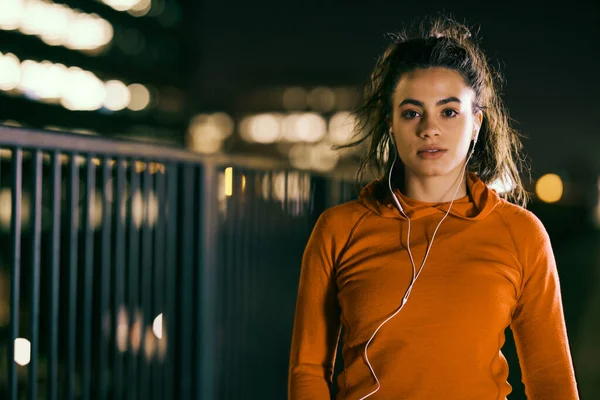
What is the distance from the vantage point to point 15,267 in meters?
2.10

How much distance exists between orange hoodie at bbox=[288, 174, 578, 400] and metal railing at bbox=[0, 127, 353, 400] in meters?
0.85

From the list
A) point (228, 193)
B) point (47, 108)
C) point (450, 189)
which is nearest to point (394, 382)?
point (450, 189)

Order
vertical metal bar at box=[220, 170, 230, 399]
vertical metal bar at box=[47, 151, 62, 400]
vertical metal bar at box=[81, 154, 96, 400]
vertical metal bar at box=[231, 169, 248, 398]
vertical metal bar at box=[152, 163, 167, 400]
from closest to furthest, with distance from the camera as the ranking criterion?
vertical metal bar at box=[47, 151, 62, 400] → vertical metal bar at box=[81, 154, 96, 400] → vertical metal bar at box=[152, 163, 167, 400] → vertical metal bar at box=[220, 170, 230, 399] → vertical metal bar at box=[231, 169, 248, 398]

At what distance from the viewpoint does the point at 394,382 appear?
187 cm

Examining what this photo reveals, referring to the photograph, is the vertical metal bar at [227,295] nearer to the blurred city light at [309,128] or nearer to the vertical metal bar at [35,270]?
the vertical metal bar at [35,270]

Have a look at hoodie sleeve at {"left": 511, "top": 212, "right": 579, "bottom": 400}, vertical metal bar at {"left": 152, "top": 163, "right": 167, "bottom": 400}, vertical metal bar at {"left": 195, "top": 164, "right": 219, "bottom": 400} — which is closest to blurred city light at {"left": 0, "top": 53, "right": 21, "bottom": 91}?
vertical metal bar at {"left": 195, "top": 164, "right": 219, "bottom": 400}

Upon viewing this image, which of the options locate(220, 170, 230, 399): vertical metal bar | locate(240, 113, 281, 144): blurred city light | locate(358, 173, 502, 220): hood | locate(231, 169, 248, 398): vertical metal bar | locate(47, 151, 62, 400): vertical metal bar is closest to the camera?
locate(358, 173, 502, 220): hood

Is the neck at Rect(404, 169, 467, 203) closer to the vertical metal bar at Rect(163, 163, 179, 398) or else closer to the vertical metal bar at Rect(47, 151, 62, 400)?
the vertical metal bar at Rect(47, 151, 62, 400)

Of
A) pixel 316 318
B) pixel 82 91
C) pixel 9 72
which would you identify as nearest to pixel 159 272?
pixel 316 318

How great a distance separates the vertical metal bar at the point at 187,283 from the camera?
308 cm

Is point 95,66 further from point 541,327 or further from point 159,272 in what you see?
point 541,327

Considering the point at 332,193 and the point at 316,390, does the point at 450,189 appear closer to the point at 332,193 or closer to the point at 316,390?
the point at 316,390

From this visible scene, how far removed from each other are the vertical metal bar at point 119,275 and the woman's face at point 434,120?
1111 mm

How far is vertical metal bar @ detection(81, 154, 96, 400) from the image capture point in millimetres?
2395
